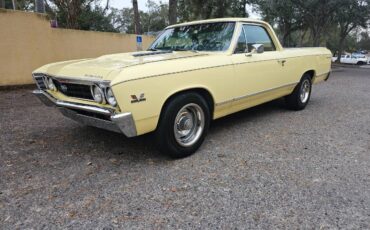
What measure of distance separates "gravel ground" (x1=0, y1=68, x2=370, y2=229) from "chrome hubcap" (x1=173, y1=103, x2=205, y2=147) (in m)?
0.23

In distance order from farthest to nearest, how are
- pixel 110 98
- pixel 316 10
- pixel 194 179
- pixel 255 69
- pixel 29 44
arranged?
1. pixel 316 10
2. pixel 29 44
3. pixel 255 69
4. pixel 194 179
5. pixel 110 98

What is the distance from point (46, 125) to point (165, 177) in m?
3.03

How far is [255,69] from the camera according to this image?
4.80 meters

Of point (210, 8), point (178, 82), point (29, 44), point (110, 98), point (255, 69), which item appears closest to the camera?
point (110, 98)

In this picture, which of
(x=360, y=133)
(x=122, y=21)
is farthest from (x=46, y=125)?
(x=122, y=21)

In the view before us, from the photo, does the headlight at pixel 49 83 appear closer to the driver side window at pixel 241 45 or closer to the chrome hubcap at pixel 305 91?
the driver side window at pixel 241 45

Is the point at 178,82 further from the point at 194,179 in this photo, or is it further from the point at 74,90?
the point at 74,90

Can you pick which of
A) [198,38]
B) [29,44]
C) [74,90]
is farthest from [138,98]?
[29,44]

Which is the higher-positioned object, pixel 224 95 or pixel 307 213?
pixel 224 95

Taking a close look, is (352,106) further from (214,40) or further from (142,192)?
(142,192)

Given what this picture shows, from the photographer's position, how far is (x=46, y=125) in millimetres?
5488

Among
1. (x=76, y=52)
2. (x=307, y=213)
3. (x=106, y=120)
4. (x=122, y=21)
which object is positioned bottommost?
(x=307, y=213)

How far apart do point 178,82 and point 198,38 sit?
152 centimetres

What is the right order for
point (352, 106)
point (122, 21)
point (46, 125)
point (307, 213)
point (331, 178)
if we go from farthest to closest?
point (122, 21), point (352, 106), point (46, 125), point (331, 178), point (307, 213)
